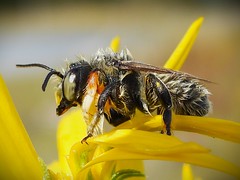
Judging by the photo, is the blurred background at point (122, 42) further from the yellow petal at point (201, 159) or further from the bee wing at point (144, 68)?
the yellow petal at point (201, 159)

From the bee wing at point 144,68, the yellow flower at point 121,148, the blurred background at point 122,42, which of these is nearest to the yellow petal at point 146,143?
the yellow flower at point 121,148

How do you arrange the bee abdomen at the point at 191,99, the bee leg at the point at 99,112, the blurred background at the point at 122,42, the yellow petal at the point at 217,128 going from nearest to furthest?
the yellow petal at the point at 217,128 < the bee leg at the point at 99,112 < the bee abdomen at the point at 191,99 < the blurred background at the point at 122,42

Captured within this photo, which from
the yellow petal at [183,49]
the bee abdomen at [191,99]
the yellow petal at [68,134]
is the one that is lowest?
the yellow petal at [68,134]

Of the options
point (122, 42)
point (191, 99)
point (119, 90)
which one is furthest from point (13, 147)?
point (122, 42)

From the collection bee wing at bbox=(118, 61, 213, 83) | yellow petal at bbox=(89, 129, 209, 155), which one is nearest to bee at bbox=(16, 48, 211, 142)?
bee wing at bbox=(118, 61, 213, 83)


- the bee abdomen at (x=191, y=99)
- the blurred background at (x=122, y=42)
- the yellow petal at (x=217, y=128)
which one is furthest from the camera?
the blurred background at (x=122, y=42)

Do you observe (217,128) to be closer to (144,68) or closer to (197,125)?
(197,125)

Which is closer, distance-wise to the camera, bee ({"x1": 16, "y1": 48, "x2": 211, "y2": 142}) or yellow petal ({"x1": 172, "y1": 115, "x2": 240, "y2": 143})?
yellow petal ({"x1": 172, "y1": 115, "x2": 240, "y2": 143})

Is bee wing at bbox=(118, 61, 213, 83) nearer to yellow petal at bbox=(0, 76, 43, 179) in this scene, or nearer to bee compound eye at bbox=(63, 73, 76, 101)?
bee compound eye at bbox=(63, 73, 76, 101)

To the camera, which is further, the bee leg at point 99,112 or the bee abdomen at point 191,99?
the bee abdomen at point 191,99

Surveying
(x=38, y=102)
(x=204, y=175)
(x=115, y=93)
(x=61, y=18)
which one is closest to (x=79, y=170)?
(x=115, y=93)

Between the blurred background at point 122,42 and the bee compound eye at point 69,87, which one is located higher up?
the bee compound eye at point 69,87
